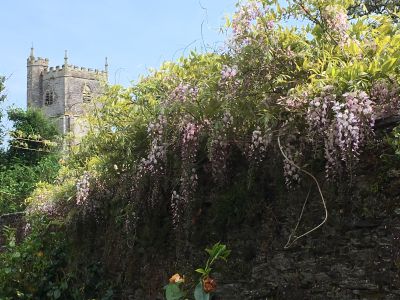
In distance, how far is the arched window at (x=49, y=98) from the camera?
195ft

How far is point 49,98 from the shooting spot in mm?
59719

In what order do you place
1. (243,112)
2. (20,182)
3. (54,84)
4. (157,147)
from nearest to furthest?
(243,112), (157,147), (20,182), (54,84)

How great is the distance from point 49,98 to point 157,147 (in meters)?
58.0

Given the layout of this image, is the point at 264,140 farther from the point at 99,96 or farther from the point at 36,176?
the point at 36,176

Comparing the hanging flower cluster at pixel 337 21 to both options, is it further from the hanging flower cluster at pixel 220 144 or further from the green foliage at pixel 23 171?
the green foliage at pixel 23 171

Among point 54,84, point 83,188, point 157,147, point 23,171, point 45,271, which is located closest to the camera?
point 157,147

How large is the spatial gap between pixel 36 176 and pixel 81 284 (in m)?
7.64

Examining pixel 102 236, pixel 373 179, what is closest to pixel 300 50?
pixel 373 179

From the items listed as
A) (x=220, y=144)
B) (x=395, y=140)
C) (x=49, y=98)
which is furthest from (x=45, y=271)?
(x=49, y=98)

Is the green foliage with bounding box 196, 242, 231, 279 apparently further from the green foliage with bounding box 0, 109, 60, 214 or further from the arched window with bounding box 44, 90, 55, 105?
the arched window with bounding box 44, 90, 55, 105

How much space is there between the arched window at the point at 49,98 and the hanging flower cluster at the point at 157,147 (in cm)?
5724

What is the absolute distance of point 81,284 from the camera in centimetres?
551

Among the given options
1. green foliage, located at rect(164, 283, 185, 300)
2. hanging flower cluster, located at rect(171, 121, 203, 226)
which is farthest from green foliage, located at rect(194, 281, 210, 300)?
hanging flower cluster, located at rect(171, 121, 203, 226)

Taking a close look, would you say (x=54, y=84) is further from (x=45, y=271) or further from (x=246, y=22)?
(x=246, y=22)
